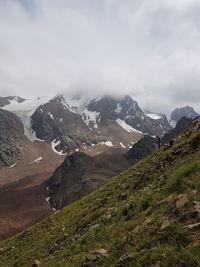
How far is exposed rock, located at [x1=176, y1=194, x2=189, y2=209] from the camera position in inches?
465

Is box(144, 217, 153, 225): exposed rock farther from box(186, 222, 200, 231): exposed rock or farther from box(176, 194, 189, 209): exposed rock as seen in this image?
box(186, 222, 200, 231): exposed rock

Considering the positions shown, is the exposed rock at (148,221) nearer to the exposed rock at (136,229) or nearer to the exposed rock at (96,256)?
the exposed rock at (136,229)

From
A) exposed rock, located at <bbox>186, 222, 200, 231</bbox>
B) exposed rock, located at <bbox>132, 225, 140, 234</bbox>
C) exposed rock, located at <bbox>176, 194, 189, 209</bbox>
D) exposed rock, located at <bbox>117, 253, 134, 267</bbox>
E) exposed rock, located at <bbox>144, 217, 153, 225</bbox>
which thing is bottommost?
exposed rock, located at <bbox>117, 253, 134, 267</bbox>

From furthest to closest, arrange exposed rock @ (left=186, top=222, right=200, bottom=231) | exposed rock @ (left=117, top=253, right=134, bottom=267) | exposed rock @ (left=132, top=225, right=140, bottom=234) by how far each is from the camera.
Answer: exposed rock @ (left=132, top=225, right=140, bottom=234)
exposed rock @ (left=117, top=253, right=134, bottom=267)
exposed rock @ (left=186, top=222, right=200, bottom=231)

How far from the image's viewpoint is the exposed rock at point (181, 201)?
1182cm

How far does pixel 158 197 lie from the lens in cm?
1498

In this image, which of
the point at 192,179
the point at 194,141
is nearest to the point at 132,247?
the point at 192,179

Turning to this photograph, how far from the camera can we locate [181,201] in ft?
39.7

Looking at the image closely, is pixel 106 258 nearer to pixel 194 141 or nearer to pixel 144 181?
pixel 144 181

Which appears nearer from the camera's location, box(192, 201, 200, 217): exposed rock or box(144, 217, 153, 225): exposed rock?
box(192, 201, 200, 217): exposed rock

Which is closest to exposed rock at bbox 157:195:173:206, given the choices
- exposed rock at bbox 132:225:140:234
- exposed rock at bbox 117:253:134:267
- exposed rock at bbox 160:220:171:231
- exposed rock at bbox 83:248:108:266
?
exposed rock at bbox 132:225:140:234

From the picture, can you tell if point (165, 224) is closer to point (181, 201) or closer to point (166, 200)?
point (181, 201)

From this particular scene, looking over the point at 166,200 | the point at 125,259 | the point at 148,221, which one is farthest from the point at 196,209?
the point at 166,200

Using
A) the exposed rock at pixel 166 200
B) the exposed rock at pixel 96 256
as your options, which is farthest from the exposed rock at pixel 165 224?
the exposed rock at pixel 96 256
